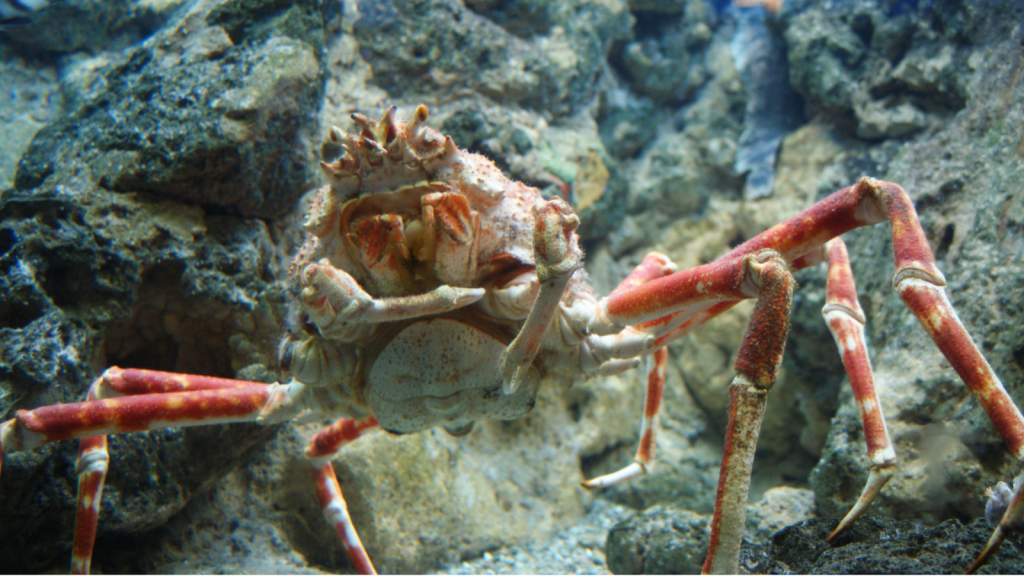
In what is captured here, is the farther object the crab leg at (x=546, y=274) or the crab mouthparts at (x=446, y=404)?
the crab mouthparts at (x=446, y=404)

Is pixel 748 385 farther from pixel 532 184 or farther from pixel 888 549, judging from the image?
pixel 532 184

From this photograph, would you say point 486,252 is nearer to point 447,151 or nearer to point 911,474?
point 447,151

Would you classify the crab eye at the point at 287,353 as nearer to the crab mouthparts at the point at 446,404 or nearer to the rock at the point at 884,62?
the crab mouthparts at the point at 446,404

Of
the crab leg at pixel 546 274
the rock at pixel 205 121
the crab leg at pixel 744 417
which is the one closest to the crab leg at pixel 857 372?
the crab leg at pixel 744 417

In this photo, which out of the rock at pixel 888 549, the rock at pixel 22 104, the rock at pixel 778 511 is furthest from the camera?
the rock at pixel 22 104

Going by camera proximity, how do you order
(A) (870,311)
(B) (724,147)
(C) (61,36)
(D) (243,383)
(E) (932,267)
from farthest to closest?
(B) (724,147) < (C) (61,36) < (A) (870,311) < (D) (243,383) < (E) (932,267)

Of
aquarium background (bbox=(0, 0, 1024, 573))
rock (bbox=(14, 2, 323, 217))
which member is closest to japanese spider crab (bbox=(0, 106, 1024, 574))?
aquarium background (bbox=(0, 0, 1024, 573))

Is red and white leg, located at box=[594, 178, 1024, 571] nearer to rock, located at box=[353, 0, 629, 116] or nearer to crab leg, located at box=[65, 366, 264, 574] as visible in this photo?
crab leg, located at box=[65, 366, 264, 574]

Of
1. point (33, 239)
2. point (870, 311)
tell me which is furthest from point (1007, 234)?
point (33, 239)
